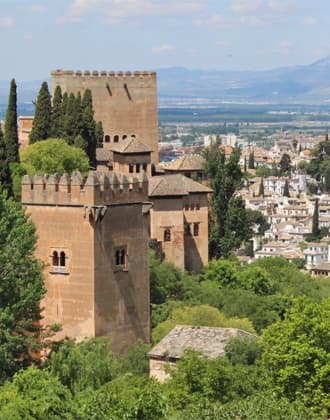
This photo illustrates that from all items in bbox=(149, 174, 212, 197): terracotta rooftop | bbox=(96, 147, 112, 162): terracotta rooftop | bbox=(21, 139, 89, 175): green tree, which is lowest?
bbox=(149, 174, 212, 197): terracotta rooftop

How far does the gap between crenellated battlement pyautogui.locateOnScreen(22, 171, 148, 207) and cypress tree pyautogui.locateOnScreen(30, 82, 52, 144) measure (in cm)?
1681

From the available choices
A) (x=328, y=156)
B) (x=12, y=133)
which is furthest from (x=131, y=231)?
(x=328, y=156)

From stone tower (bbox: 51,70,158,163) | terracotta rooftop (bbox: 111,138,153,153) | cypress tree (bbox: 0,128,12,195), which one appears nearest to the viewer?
cypress tree (bbox: 0,128,12,195)

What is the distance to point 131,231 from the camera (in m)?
44.8

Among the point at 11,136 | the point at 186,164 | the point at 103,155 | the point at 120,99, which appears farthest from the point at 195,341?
the point at 120,99

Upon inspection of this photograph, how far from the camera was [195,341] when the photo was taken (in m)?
41.1

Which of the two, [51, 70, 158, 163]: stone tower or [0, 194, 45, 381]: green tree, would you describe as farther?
[51, 70, 158, 163]: stone tower

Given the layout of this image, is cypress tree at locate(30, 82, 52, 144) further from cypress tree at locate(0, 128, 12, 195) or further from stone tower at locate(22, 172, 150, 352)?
stone tower at locate(22, 172, 150, 352)

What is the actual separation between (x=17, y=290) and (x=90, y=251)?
556 cm

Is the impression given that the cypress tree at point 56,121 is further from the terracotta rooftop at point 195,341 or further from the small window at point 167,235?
the terracotta rooftop at point 195,341

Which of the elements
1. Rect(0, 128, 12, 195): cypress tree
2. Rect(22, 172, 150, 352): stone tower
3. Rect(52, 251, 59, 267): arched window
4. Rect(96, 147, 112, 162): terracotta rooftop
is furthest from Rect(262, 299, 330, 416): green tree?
Rect(96, 147, 112, 162): terracotta rooftop

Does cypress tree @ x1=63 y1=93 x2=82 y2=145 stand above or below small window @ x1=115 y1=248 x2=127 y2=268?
above

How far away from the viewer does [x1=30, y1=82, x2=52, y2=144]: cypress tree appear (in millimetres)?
61594

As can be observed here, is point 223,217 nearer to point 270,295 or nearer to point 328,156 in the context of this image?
point 270,295
